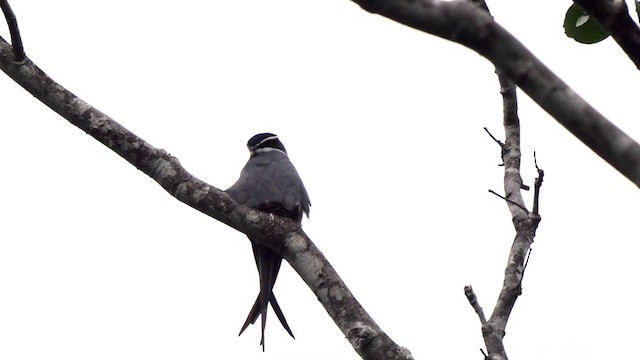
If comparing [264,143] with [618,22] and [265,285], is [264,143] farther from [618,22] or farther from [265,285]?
[618,22]

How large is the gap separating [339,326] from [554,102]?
4.95 feet

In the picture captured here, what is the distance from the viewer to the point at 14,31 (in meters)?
3.46

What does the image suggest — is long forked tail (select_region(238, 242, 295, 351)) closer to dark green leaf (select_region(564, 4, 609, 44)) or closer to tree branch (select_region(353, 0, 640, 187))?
dark green leaf (select_region(564, 4, 609, 44))

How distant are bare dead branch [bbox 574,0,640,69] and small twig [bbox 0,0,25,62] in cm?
236

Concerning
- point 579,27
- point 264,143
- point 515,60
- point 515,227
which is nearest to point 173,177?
point 515,227

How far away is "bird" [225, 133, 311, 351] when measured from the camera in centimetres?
420

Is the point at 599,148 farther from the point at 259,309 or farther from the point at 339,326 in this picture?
the point at 259,309

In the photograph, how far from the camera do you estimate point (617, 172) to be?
5.84 feet

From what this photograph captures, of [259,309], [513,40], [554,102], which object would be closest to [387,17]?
[513,40]

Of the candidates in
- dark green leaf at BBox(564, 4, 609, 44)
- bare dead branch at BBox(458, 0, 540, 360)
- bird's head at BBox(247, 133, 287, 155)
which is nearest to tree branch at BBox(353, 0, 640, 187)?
dark green leaf at BBox(564, 4, 609, 44)

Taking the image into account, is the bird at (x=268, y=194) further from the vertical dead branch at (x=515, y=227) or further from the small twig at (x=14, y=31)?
the small twig at (x=14, y=31)

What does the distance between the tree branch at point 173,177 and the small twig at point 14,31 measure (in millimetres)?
28

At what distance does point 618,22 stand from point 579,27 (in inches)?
39.8

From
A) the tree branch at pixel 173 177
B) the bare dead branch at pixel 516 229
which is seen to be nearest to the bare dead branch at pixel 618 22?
the bare dead branch at pixel 516 229
